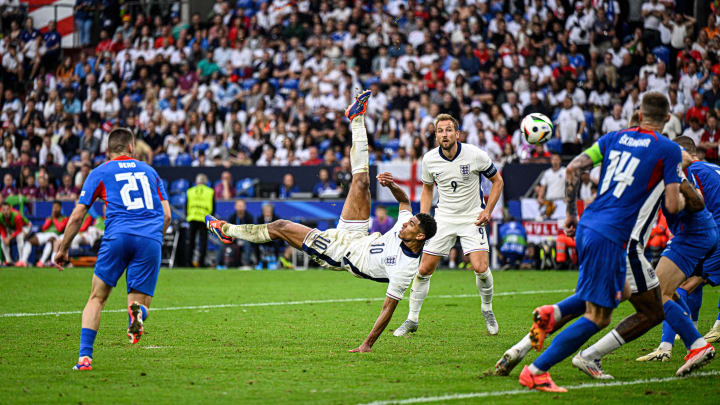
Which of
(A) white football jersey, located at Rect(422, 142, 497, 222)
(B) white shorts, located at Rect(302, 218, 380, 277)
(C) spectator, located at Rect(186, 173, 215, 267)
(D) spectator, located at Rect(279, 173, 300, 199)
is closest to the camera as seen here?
(B) white shorts, located at Rect(302, 218, 380, 277)

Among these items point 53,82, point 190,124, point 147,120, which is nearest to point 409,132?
point 190,124

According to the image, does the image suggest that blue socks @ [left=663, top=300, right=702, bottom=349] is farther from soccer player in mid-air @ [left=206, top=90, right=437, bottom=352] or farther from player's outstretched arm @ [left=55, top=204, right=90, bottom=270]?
player's outstretched arm @ [left=55, top=204, right=90, bottom=270]

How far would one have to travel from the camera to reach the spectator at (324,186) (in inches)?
890

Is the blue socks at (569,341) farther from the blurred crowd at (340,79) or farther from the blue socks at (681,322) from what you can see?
the blurred crowd at (340,79)

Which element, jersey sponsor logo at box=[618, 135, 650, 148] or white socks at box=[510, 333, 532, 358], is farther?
white socks at box=[510, 333, 532, 358]

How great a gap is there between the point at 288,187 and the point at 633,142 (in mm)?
16872

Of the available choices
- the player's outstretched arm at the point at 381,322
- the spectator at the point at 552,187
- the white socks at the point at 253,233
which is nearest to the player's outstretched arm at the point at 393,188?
the player's outstretched arm at the point at 381,322

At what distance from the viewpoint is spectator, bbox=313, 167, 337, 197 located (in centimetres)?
2260

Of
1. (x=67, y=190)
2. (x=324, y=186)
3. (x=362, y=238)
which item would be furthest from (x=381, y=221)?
(x=362, y=238)

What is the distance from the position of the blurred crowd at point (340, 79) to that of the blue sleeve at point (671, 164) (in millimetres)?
13591

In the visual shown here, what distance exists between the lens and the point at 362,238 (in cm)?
971

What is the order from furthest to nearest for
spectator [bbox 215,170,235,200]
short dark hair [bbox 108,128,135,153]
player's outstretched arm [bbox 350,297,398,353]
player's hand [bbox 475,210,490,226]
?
1. spectator [bbox 215,170,235,200]
2. player's hand [bbox 475,210,490,226]
3. player's outstretched arm [bbox 350,297,398,353]
4. short dark hair [bbox 108,128,135,153]

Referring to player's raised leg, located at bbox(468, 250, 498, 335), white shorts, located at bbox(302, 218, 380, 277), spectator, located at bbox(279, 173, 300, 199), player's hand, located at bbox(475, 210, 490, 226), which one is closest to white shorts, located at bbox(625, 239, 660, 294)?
white shorts, located at bbox(302, 218, 380, 277)

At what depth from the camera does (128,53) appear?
3098cm
